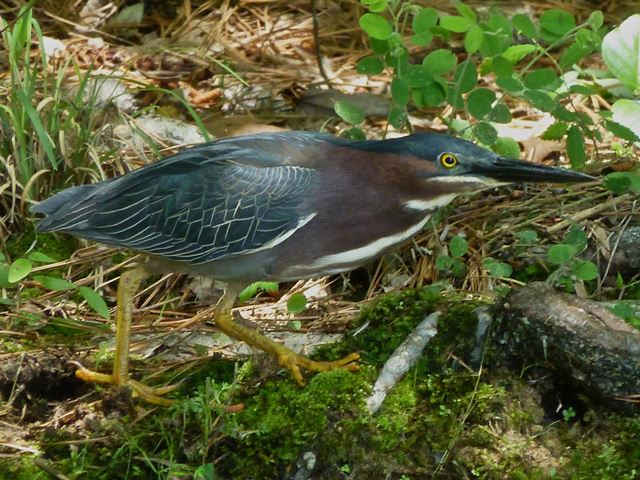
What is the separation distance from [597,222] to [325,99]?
1.98 m

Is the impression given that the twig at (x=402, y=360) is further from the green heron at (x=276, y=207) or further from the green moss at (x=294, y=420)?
the green heron at (x=276, y=207)

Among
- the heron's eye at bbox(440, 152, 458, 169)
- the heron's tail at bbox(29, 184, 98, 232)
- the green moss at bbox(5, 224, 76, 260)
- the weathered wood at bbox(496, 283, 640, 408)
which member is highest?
the heron's eye at bbox(440, 152, 458, 169)

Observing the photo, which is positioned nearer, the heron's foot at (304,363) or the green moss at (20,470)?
the green moss at (20,470)

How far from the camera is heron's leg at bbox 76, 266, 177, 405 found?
3.74 m

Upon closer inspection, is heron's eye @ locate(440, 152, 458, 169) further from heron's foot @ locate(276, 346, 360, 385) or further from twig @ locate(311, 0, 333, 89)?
twig @ locate(311, 0, 333, 89)

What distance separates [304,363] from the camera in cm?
383

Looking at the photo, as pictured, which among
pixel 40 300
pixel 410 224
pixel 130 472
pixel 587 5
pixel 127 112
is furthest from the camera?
pixel 587 5

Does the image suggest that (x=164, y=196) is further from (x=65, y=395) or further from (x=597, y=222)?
(x=597, y=222)

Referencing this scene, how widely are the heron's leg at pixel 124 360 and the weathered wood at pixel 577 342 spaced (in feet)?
4.42

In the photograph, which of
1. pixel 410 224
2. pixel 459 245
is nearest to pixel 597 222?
pixel 459 245

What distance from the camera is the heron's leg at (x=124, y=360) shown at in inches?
147

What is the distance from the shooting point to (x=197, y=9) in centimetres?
691

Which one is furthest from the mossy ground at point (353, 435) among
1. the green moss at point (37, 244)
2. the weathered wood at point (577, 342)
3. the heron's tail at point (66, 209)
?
the green moss at point (37, 244)

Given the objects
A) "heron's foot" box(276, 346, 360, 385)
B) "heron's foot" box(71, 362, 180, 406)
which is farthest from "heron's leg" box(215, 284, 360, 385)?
"heron's foot" box(71, 362, 180, 406)
